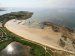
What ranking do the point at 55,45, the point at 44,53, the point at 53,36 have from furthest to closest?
the point at 53,36
the point at 55,45
the point at 44,53

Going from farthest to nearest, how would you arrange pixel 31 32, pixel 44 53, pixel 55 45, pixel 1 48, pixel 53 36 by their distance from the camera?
pixel 31 32 → pixel 53 36 → pixel 55 45 → pixel 1 48 → pixel 44 53

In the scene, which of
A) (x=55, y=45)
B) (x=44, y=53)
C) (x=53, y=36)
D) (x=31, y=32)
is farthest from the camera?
(x=31, y=32)

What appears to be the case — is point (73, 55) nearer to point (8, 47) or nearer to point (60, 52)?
point (60, 52)

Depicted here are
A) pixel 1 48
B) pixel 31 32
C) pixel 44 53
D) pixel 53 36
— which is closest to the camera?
pixel 44 53

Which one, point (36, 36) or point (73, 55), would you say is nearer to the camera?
point (73, 55)

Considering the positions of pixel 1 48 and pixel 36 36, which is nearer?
pixel 1 48

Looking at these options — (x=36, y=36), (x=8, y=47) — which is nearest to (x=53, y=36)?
(x=36, y=36)

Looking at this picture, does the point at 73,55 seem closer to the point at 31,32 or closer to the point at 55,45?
the point at 55,45

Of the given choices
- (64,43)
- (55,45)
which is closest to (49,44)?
(55,45)
